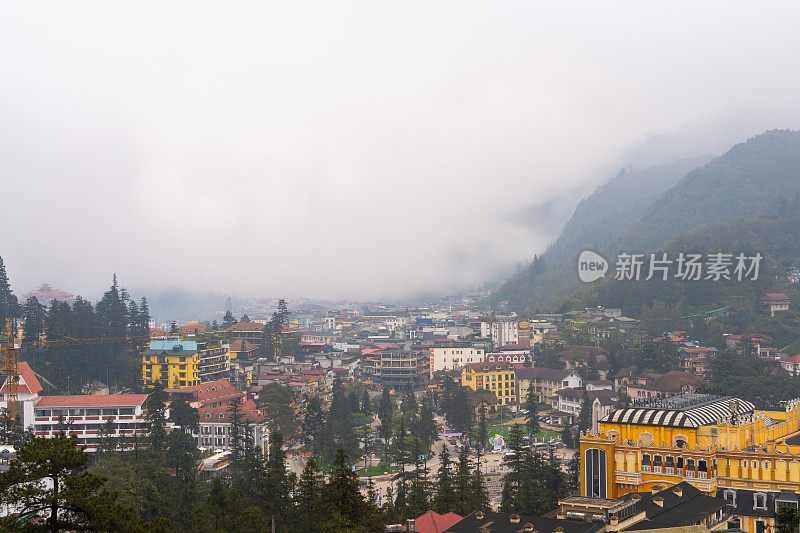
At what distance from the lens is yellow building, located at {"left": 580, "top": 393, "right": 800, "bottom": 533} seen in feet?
91.0

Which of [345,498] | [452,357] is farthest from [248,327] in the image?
[345,498]

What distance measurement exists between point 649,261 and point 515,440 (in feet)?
210

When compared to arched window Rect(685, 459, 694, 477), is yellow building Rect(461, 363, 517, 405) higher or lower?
lower

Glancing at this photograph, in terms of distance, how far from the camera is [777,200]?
120938mm

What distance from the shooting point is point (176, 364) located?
64.7m

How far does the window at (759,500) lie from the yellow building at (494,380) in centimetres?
4182

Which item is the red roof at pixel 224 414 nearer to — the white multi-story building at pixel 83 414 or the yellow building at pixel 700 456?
the white multi-story building at pixel 83 414

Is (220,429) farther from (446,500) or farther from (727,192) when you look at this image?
(727,192)

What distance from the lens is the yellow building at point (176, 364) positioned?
64562mm

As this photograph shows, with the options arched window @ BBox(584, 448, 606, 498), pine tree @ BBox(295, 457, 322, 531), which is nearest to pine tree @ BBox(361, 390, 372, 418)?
pine tree @ BBox(295, 457, 322, 531)

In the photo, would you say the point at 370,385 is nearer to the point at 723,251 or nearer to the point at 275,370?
the point at 275,370

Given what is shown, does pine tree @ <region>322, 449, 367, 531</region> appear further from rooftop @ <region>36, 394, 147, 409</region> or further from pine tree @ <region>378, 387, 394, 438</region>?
rooftop @ <region>36, 394, 147, 409</region>

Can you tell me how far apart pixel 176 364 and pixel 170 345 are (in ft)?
9.24

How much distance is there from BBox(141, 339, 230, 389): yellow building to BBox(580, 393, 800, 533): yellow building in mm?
40750
